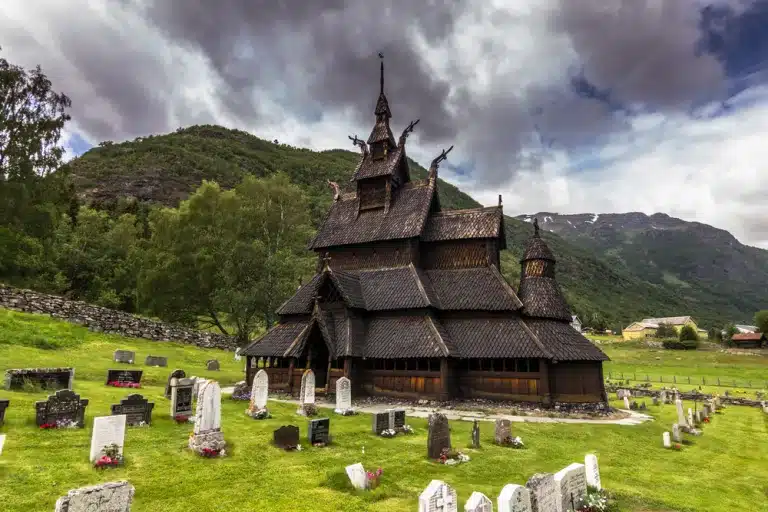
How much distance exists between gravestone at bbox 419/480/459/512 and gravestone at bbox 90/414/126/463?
7216mm

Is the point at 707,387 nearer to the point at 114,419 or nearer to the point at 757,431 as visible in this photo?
the point at 757,431

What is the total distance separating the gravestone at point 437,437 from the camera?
12336 mm

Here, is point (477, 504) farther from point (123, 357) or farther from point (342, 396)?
point (123, 357)

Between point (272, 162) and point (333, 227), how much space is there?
137107 mm

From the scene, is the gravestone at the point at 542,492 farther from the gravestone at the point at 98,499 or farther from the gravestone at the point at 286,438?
the gravestone at the point at 286,438

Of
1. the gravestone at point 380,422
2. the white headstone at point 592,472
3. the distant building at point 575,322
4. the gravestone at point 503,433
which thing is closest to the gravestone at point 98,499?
the white headstone at point 592,472

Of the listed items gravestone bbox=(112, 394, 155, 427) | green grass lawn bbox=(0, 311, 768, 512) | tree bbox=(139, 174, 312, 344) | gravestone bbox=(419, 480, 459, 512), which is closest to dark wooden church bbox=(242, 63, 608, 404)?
green grass lawn bbox=(0, 311, 768, 512)

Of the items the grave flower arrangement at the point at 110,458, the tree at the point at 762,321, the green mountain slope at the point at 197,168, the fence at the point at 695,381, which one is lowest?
the fence at the point at 695,381

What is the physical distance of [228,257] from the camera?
40594mm

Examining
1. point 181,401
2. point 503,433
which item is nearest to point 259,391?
point 181,401

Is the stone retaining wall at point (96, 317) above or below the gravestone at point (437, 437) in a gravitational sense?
above

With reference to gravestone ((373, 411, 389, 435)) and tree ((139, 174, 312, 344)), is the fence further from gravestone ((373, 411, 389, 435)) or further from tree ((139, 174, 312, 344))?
gravestone ((373, 411, 389, 435))

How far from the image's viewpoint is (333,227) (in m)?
31.5

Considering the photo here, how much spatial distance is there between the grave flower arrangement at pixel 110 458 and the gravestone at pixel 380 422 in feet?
→ 25.4
